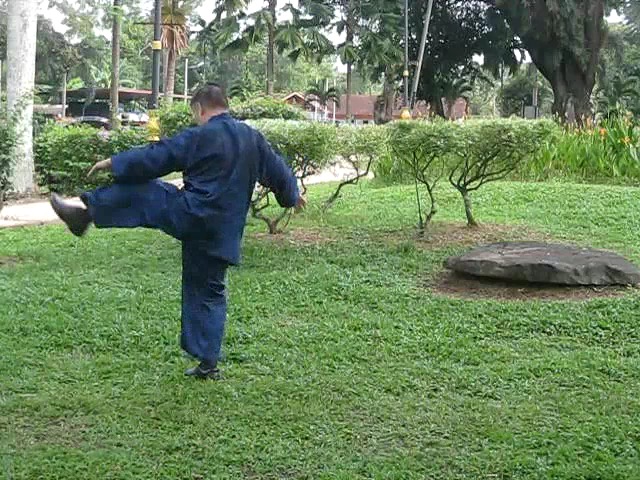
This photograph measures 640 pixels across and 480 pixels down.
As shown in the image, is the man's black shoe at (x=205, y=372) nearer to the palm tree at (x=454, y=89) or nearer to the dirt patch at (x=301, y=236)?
the dirt patch at (x=301, y=236)

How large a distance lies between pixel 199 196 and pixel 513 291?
11.1 ft

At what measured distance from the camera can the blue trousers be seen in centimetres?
438

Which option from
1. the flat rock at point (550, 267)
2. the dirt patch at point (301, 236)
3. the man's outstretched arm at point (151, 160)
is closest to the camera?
the man's outstretched arm at point (151, 160)

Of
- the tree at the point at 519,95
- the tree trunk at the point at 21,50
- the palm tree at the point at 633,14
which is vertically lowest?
the tree trunk at the point at 21,50

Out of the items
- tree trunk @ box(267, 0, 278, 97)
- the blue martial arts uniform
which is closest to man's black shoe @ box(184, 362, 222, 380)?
the blue martial arts uniform

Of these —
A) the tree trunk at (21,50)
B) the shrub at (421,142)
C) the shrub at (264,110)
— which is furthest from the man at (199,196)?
the shrub at (264,110)

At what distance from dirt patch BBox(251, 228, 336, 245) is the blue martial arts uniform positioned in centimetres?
447

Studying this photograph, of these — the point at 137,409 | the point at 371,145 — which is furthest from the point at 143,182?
the point at 371,145

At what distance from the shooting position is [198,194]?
4.41 meters

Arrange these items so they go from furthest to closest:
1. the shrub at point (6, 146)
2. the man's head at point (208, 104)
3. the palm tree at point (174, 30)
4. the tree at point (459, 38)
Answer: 1. the tree at point (459, 38)
2. the palm tree at point (174, 30)
3. the shrub at point (6, 146)
4. the man's head at point (208, 104)

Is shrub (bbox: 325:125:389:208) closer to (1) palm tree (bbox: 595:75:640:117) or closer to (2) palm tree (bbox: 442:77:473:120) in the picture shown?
(2) palm tree (bbox: 442:77:473:120)

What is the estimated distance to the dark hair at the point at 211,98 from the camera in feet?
15.0

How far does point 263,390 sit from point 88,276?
3.38 metres

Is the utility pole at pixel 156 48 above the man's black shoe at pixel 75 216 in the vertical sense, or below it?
above
